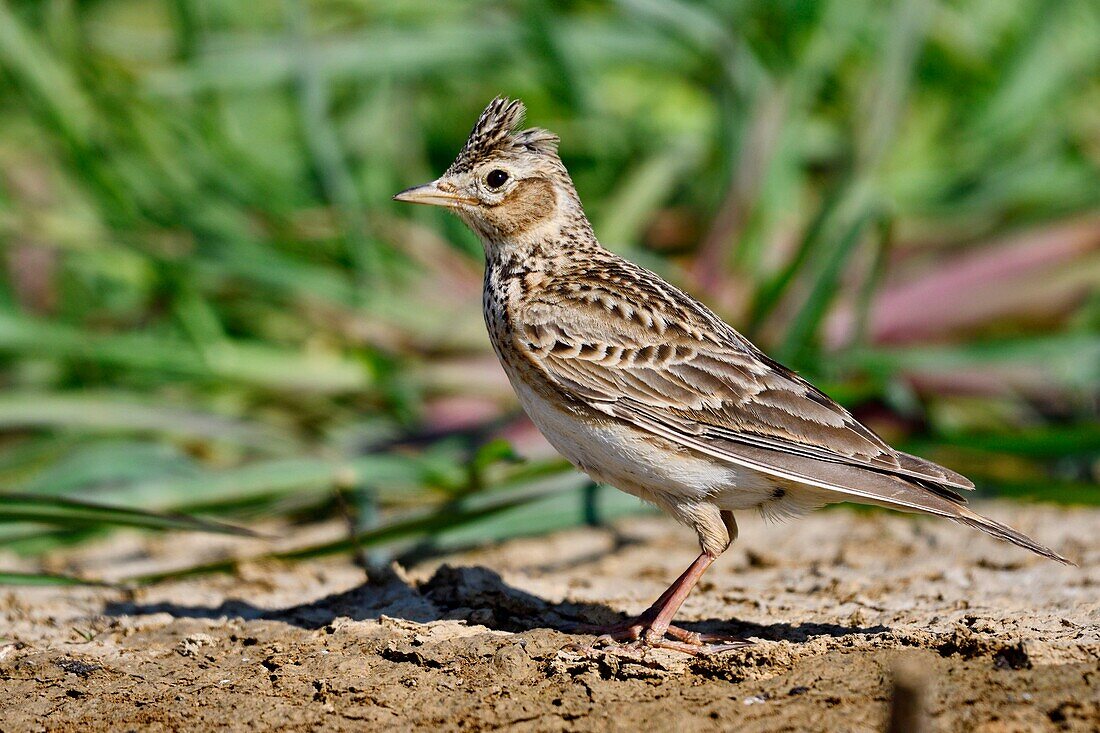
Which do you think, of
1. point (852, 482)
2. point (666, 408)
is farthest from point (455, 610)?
point (852, 482)

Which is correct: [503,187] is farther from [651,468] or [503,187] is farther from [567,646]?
[567,646]

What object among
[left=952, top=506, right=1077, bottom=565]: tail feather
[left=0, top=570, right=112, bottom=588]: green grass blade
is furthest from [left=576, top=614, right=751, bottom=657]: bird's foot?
[left=0, top=570, right=112, bottom=588]: green grass blade

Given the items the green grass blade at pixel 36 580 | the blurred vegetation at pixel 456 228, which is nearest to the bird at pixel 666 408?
the blurred vegetation at pixel 456 228

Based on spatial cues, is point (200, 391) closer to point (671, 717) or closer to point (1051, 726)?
point (671, 717)

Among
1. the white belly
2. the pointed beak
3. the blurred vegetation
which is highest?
the blurred vegetation

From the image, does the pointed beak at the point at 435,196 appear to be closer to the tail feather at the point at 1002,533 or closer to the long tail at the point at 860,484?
the long tail at the point at 860,484

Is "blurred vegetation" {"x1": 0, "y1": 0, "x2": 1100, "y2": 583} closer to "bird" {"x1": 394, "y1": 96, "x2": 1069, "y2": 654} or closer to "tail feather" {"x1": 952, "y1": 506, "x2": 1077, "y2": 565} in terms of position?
"bird" {"x1": 394, "y1": 96, "x2": 1069, "y2": 654}
